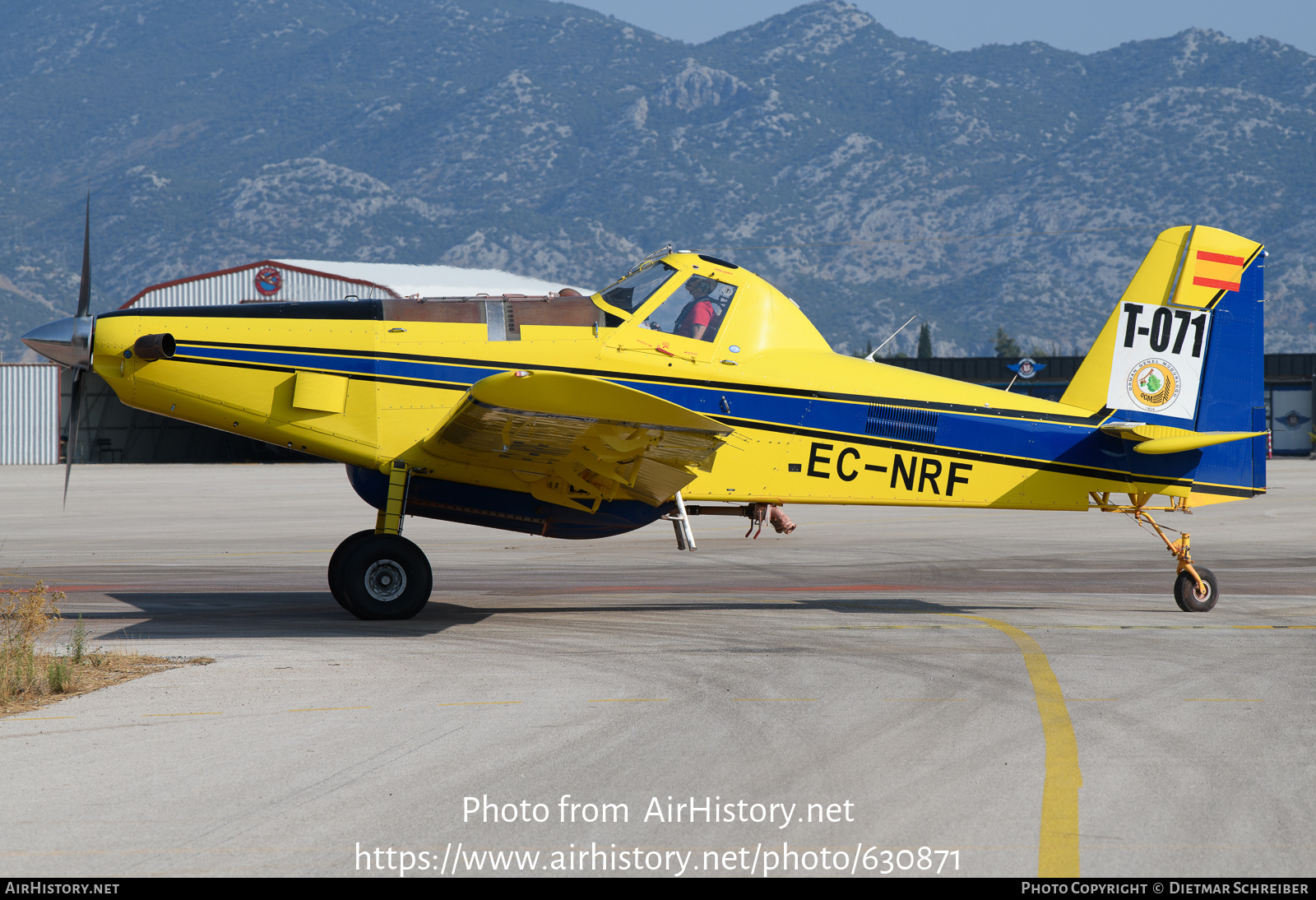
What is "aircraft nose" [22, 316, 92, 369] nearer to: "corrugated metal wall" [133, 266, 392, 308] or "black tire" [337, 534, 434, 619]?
"black tire" [337, 534, 434, 619]

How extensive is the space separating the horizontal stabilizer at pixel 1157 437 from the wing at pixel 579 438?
4228 millimetres

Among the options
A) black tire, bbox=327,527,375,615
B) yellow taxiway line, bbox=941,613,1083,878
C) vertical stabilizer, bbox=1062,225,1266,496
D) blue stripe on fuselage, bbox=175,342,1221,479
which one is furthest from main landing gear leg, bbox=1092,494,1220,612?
black tire, bbox=327,527,375,615

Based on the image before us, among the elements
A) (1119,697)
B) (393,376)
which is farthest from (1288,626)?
(393,376)

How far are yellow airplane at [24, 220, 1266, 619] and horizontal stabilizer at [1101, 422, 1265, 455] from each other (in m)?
0.02

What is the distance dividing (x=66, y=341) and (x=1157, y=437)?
10350 millimetres

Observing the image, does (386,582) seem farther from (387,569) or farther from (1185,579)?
(1185,579)

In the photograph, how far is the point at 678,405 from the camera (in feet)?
32.7

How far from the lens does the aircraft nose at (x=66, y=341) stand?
33.9 ft

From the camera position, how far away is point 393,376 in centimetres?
1066

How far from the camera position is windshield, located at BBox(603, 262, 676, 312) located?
36.1 feet

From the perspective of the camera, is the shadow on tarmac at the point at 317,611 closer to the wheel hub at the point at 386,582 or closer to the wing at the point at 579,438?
the wheel hub at the point at 386,582

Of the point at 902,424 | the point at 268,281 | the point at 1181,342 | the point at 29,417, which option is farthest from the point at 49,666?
the point at 29,417

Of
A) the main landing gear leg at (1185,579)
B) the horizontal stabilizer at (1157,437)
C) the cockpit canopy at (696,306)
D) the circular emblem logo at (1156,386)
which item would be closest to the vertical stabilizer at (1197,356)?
the circular emblem logo at (1156,386)
